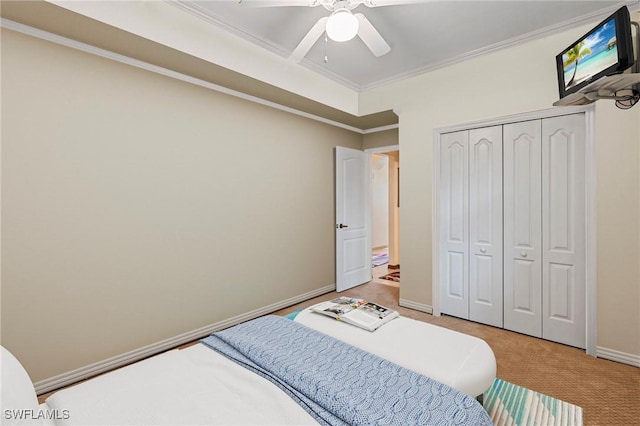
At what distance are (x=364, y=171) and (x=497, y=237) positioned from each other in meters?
2.18

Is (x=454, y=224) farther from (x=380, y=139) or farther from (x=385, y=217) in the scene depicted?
(x=385, y=217)

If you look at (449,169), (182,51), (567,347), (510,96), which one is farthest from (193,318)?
(510,96)

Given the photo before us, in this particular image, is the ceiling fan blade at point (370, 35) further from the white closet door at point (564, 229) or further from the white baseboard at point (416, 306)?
the white baseboard at point (416, 306)

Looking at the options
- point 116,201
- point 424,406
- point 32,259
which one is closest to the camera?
point 424,406

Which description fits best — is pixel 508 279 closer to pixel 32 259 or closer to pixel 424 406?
pixel 424 406

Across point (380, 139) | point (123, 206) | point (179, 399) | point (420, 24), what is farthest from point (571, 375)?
point (123, 206)

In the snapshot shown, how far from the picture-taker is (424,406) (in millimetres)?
1191

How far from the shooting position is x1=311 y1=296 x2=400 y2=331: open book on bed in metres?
2.03

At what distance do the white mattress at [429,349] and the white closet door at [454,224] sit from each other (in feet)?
5.30

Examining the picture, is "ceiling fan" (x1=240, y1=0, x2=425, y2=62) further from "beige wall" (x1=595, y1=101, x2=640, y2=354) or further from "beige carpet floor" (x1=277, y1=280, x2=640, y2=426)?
"beige carpet floor" (x1=277, y1=280, x2=640, y2=426)

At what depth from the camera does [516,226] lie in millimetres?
3053

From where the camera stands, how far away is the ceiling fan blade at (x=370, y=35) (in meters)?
2.06

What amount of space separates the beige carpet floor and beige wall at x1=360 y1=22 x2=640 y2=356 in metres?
0.27

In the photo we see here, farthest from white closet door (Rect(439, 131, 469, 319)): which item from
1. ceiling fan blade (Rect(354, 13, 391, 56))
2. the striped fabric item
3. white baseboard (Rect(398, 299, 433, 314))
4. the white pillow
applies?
the white pillow
